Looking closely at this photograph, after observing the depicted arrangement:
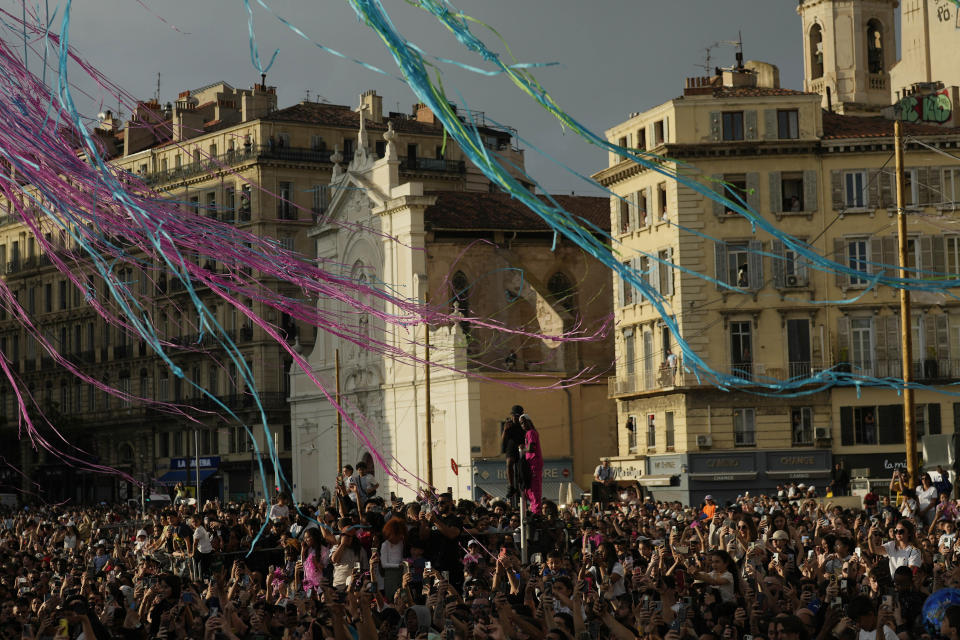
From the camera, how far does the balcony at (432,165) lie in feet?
234

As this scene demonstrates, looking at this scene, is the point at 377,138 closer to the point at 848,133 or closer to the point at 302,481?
the point at 302,481

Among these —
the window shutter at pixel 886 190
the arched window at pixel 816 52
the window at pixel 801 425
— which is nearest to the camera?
the window shutter at pixel 886 190

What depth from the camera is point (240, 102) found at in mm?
77062

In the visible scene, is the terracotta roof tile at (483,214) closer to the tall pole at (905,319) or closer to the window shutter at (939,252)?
the window shutter at (939,252)

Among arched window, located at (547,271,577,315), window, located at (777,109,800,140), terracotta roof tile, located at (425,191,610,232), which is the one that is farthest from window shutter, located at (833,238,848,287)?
arched window, located at (547,271,577,315)

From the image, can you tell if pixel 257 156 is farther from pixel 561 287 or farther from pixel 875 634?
pixel 875 634

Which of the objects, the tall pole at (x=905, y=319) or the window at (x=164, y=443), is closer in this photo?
the tall pole at (x=905, y=319)

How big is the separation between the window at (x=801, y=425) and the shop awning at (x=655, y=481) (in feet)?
14.3

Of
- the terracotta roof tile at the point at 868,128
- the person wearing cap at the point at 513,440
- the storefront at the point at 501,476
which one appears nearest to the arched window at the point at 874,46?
the terracotta roof tile at the point at 868,128

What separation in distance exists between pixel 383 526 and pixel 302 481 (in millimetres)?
45230

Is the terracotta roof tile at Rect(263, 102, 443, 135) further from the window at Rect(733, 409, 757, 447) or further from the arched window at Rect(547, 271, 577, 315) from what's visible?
the window at Rect(733, 409, 757, 447)

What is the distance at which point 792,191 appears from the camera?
51.5m

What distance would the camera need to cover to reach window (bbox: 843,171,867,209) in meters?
50.8

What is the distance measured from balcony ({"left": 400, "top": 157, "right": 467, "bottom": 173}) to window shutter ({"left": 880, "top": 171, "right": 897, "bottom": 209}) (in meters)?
26.3
